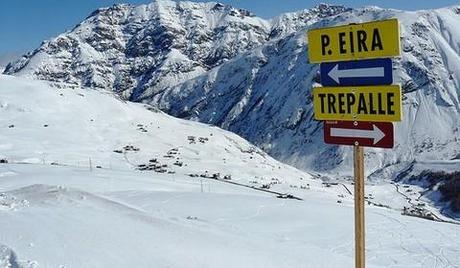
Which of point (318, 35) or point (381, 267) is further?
point (381, 267)

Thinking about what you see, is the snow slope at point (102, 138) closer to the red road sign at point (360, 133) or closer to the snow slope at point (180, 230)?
the snow slope at point (180, 230)

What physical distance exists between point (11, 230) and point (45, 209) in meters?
3.58

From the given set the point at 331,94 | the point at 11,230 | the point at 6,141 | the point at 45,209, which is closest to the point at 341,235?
the point at 45,209

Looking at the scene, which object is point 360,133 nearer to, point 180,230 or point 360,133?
point 360,133

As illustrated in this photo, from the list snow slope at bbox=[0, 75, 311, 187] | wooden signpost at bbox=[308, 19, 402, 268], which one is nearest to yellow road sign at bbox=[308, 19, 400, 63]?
wooden signpost at bbox=[308, 19, 402, 268]

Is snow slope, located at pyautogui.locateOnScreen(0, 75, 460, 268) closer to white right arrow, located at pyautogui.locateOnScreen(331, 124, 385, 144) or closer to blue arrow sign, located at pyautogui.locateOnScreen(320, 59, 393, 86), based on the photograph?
white right arrow, located at pyautogui.locateOnScreen(331, 124, 385, 144)

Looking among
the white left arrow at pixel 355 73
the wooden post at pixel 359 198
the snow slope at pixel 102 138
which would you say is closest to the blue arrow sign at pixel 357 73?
the white left arrow at pixel 355 73

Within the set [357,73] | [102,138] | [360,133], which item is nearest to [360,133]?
[360,133]

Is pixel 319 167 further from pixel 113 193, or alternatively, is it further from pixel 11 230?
pixel 11 230

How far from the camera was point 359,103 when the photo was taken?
7566 mm

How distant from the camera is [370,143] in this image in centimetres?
754

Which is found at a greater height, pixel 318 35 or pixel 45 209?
pixel 318 35

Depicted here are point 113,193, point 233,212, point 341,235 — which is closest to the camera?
point 341,235

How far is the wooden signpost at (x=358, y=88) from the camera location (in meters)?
7.23
